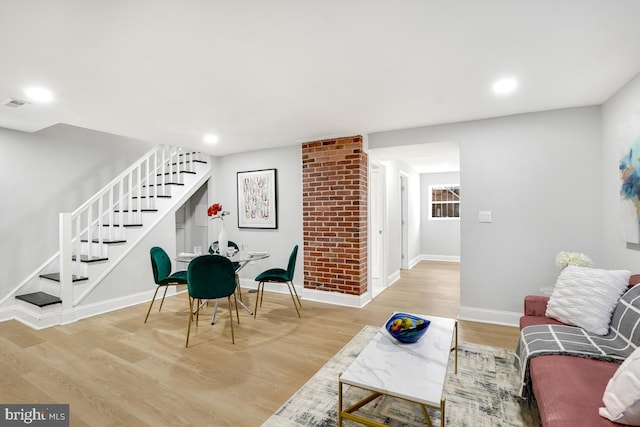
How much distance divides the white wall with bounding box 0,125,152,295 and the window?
7317 mm

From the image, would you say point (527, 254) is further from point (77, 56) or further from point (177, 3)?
point (77, 56)

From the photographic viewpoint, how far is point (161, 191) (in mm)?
4961

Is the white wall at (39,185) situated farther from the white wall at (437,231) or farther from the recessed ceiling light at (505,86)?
the white wall at (437,231)

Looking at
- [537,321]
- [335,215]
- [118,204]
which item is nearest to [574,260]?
[537,321]

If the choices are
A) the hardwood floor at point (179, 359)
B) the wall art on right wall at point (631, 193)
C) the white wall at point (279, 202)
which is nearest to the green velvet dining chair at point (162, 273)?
the hardwood floor at point (179, 359)

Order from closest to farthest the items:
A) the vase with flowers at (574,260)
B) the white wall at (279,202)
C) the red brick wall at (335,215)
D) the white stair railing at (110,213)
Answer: the vase with flowers at (574,260), the white stair railing at (110,213), the red brick wall at (335,215), the white wall at (279,202)

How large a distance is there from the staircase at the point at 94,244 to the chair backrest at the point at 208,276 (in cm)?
182

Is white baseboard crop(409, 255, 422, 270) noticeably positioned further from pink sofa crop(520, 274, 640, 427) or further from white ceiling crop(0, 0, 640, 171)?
pink sofa crop(520, 274, 640, 427)

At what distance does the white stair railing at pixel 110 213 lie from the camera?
3611 millimetres

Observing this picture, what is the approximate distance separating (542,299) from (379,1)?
8.23 ft

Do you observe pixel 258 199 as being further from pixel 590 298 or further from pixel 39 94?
pixel 590 298

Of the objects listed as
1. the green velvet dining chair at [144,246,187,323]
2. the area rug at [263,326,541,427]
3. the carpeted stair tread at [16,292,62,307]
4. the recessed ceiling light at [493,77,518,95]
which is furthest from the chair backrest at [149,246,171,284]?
the recessed ceiling light at [493,77,518,95]

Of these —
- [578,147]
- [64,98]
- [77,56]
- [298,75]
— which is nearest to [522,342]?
[578,147]

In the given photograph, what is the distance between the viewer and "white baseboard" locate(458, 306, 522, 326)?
338 cm
